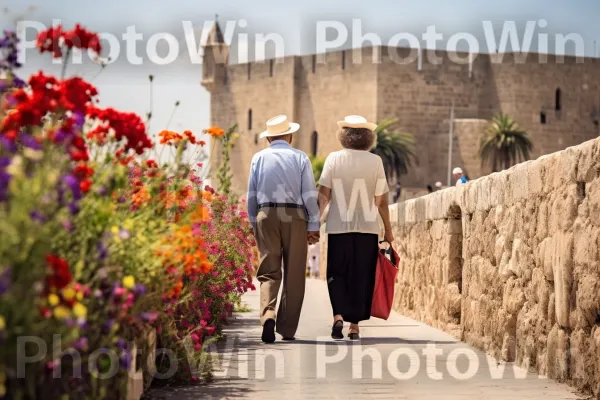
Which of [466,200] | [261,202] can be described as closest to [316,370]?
[261,202]

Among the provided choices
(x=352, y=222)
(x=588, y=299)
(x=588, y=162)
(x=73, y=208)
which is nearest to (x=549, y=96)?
(x=352, y=222)

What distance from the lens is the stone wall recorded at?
5383 millimetres

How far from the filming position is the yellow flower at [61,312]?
3.22 metres

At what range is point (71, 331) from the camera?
3.44m

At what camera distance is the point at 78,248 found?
387cm

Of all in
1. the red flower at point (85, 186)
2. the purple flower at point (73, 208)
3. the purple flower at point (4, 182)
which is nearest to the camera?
the purple flower at point (4, 182)

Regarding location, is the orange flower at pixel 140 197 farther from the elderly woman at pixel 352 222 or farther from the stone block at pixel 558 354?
the elderly woman at pixel 352 222

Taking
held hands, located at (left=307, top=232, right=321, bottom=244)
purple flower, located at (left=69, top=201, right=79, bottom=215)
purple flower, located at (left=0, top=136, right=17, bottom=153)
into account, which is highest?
purple flower, located at (left=0, top=136, right=17, bottom=153)

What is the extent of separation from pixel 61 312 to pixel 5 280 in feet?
0.96

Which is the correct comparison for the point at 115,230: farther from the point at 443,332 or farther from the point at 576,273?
the point at 443,332

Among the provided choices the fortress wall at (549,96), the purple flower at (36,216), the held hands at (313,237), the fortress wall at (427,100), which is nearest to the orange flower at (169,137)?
the held hands at (313,237)

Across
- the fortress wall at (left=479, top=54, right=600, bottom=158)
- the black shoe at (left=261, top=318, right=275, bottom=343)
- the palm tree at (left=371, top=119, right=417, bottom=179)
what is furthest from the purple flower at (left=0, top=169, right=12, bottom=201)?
the fortress wall at (left=479, top=54, right=600, bottom=158)

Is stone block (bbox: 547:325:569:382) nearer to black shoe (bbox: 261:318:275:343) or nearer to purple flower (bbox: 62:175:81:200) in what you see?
black shoe (bbox: 261:318:275:343)

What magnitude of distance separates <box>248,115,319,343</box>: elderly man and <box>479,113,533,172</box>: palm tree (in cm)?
5094
